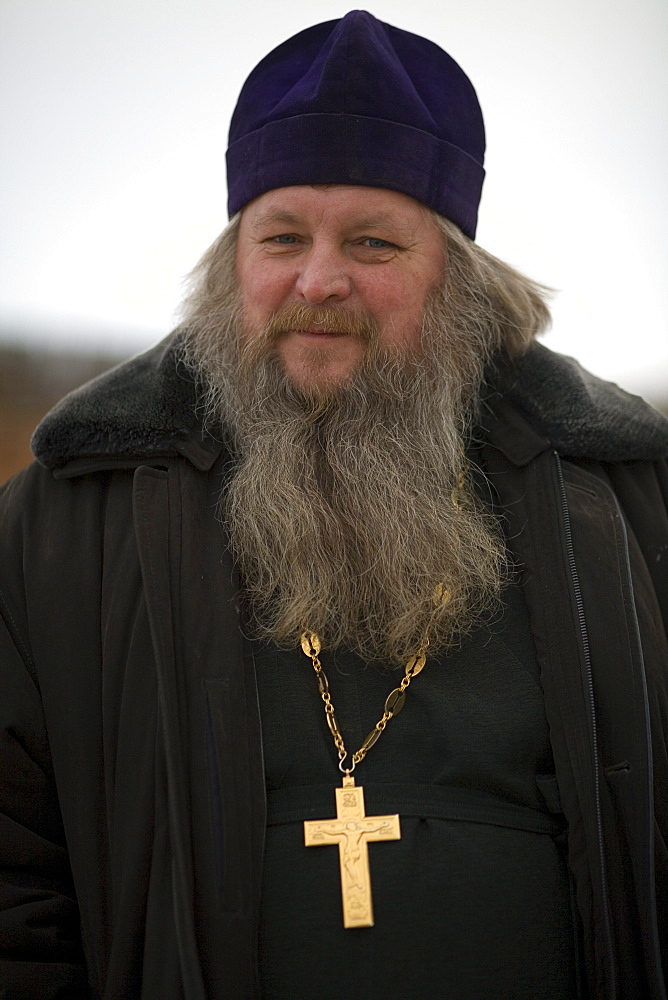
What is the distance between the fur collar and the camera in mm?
2002

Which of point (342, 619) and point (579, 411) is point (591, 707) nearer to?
point (342, 619)

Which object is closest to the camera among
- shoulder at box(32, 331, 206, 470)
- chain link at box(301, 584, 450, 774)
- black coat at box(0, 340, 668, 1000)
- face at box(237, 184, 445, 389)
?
black coat at box(0, 340, 668, 1000)

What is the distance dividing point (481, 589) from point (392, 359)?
615 mm

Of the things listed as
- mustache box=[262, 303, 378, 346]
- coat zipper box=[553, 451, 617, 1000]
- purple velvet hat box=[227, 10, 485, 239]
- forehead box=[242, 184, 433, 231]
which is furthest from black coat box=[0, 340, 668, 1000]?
purple velvet hat box=[227, 10, 485, 239]

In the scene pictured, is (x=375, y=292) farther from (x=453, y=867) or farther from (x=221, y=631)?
(x=453, y=867)

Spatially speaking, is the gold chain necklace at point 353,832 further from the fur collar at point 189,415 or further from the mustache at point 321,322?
the mustache at point 321,322

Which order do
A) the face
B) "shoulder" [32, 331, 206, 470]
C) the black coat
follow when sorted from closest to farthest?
the black coat, "shoulder" [32, 331, 206, 470], the face

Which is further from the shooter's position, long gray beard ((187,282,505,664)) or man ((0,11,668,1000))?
long gray beard ((187,282,505,664))

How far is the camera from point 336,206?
2.12m

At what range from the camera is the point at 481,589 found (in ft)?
6.88

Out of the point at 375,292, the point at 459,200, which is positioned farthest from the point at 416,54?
the point at 375,292

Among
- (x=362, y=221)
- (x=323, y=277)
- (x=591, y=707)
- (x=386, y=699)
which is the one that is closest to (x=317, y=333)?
(x=323, y=277)

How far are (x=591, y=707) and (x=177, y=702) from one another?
859 millimetres

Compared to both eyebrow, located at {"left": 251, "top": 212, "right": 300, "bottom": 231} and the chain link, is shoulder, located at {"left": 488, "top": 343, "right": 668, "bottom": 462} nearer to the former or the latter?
the chain link
